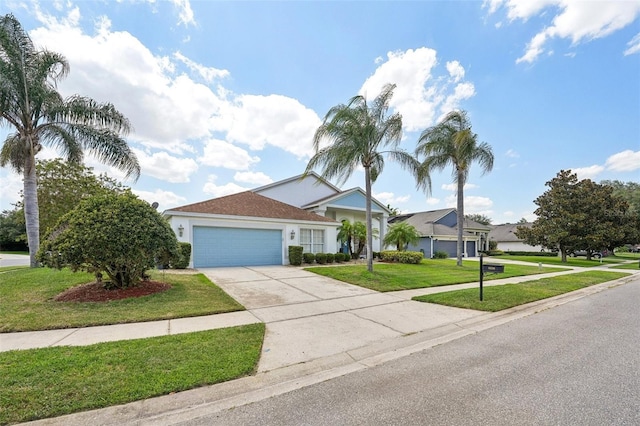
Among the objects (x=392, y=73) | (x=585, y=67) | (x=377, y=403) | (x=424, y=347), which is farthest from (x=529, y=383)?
(x=585, y=67)

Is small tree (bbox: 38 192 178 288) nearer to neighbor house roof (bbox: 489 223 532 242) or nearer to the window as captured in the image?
the window

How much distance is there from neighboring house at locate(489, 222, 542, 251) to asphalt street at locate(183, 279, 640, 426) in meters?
42.9

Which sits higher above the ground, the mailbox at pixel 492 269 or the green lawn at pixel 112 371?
the mailbox at pixel 492 269

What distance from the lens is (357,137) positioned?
1184cm

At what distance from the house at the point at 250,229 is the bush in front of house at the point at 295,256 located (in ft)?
1.72

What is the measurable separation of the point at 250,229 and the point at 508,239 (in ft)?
139

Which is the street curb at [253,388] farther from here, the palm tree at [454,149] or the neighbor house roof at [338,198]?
the neighbor house roof at [338,198]

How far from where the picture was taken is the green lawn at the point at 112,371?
110 inches

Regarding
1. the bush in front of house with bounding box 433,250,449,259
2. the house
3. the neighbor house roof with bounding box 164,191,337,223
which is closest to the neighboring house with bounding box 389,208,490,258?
the bush in front of house with bounding box 433,250,449,259

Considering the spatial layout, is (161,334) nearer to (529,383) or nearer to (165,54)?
(529,383)

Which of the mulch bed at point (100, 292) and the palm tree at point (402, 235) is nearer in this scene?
the mulch bed at point (100, 292)

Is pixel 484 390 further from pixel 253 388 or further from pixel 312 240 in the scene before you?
pixel 312 240

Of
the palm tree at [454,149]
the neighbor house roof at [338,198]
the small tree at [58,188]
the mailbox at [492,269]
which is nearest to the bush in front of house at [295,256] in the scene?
the neighbor house roof at [338,198]

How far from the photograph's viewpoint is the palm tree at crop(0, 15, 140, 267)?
11172 millimetres
